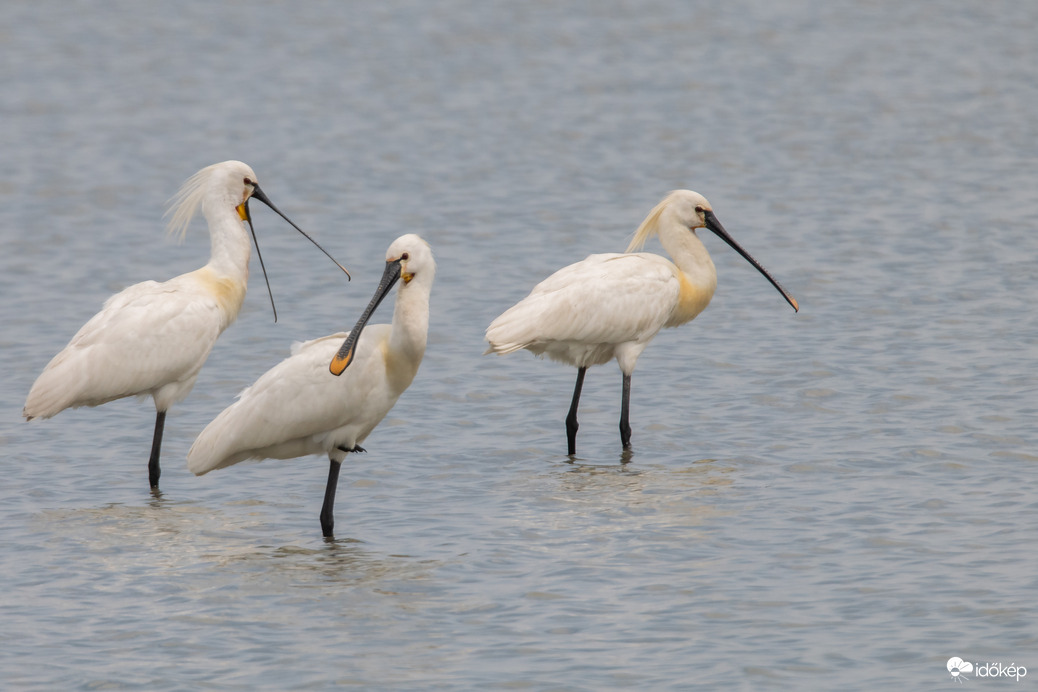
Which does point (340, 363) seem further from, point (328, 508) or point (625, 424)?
point (625, 424)

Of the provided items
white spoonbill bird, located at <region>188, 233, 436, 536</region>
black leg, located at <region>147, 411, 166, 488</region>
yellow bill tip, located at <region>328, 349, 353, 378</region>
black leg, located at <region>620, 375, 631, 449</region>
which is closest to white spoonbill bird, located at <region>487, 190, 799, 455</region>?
black leg, located at <region>620, 375, 631, 449</region>

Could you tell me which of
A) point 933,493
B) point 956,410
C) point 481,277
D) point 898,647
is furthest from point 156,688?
point 481,277

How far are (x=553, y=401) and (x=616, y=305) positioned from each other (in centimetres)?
133

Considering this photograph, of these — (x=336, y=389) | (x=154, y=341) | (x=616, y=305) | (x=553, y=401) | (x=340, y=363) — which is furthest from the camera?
(x=553, y=401)

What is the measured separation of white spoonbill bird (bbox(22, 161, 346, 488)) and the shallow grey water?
555 mm

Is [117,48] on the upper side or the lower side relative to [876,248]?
upper

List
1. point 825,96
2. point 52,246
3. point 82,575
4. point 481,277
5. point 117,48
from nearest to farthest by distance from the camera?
point 82,575, point 481,277, point 52,246, point 825,96, point 117,48

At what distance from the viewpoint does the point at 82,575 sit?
26.1ft

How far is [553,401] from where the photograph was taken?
37.8ft

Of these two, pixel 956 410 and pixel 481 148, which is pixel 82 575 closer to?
pixel 956 410

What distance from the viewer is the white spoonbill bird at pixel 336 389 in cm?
820

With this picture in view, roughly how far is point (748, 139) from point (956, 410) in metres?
11.6

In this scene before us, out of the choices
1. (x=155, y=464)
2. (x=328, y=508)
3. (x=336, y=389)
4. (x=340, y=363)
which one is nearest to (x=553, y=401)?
(x=155, y=464)

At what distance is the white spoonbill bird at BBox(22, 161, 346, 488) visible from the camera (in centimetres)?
925
